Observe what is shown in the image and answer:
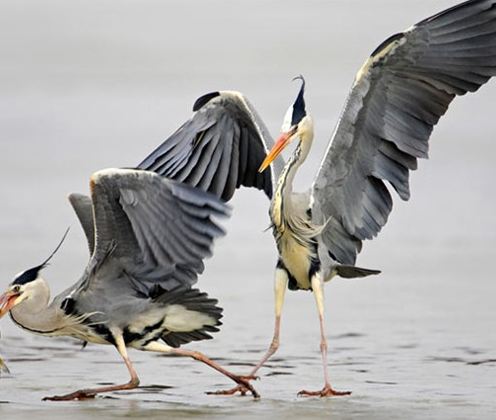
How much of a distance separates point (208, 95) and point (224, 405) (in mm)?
3139

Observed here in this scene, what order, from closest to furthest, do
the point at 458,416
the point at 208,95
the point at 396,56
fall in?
the point at 458,416 → the point at 396,56 → the point at 208,95

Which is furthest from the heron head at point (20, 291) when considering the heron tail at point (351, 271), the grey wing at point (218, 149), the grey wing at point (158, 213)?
the heron tail at point (351, 271)

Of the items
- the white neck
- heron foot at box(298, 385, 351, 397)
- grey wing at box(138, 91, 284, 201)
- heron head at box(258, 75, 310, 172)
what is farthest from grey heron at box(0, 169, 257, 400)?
grey wing at box(138, 91, 284, 201)

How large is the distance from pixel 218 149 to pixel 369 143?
1.51 m

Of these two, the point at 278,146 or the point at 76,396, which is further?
the point at 278,146

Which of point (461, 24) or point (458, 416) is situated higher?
point (461, 24)

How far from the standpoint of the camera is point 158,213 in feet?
32.4

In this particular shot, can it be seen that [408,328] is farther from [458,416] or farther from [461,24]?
[458,416]

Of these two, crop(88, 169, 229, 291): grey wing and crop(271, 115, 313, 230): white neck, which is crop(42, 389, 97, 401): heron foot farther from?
crop(271, 115, 313, 230): white neck

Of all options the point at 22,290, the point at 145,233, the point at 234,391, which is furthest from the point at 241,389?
the point at 22,290

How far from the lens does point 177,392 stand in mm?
10414

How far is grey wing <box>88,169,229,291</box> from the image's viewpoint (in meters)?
9.79

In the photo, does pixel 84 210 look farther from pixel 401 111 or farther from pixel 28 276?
pixel 401 111

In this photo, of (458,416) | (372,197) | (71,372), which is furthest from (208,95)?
(458,416)
